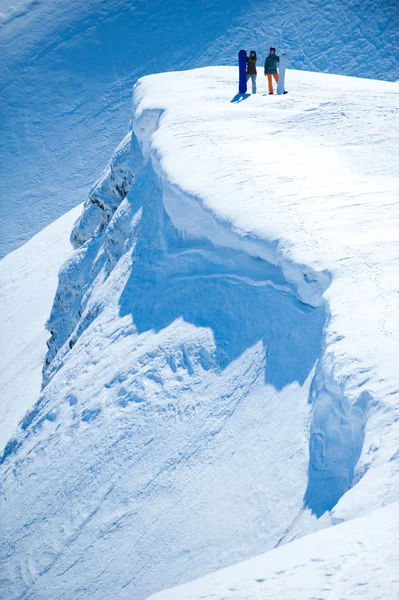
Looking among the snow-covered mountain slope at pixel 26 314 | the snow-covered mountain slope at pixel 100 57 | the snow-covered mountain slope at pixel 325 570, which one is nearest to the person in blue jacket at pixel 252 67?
the snow-covered mountain slope at pixel 26 314

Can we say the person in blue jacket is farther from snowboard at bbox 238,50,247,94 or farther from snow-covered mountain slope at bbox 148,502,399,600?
snow-covered mountain slope at bbox 148,502,399,600

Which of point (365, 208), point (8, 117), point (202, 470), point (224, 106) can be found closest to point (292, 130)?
point (224, 106)

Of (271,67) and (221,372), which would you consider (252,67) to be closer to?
(271,67)

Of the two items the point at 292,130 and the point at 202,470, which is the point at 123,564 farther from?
the point at 292,130

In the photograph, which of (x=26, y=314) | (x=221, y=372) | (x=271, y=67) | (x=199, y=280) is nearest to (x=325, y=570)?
(x=221, y=372)

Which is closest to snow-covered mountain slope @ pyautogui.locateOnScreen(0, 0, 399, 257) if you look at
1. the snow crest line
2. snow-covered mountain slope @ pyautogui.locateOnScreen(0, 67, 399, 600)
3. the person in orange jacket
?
the snow crest line

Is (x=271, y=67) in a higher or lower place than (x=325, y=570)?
higher

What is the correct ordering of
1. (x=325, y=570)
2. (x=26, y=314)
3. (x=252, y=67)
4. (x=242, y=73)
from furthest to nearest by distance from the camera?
(x=26, y=314)
(x=252, y=67)
(x=242, y=73)
(x=325, y=570)

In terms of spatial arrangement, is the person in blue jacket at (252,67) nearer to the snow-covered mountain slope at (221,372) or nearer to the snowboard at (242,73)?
the snowboard at (242,73)
